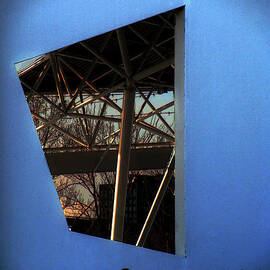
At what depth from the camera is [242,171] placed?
12.7 feet

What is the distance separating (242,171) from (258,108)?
2.08 ft

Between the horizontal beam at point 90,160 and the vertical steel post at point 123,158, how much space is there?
870 cm

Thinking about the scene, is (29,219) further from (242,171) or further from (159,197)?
A: (159,197)

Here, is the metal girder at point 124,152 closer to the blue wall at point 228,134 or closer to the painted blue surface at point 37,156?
the painted blue surface at point 37,156

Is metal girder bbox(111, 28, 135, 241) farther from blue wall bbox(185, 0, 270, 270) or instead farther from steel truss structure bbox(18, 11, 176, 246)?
blue wall bbox(185, 0, 270, 270)

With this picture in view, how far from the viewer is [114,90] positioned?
503 inches

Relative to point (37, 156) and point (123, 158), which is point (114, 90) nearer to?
point (123, 158)

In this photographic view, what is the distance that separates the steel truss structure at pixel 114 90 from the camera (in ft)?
32.8

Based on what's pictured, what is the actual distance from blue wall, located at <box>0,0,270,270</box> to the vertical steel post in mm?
5468

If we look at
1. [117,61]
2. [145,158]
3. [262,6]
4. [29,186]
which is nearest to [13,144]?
[29,186]

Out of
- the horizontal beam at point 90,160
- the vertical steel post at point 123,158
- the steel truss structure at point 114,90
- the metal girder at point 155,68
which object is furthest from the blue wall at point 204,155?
the horizontal beam at point 90,160

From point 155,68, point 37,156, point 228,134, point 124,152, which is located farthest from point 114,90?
point 228,134

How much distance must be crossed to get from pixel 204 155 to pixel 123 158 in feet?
21.0

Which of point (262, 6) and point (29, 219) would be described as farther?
point (29, 219)
